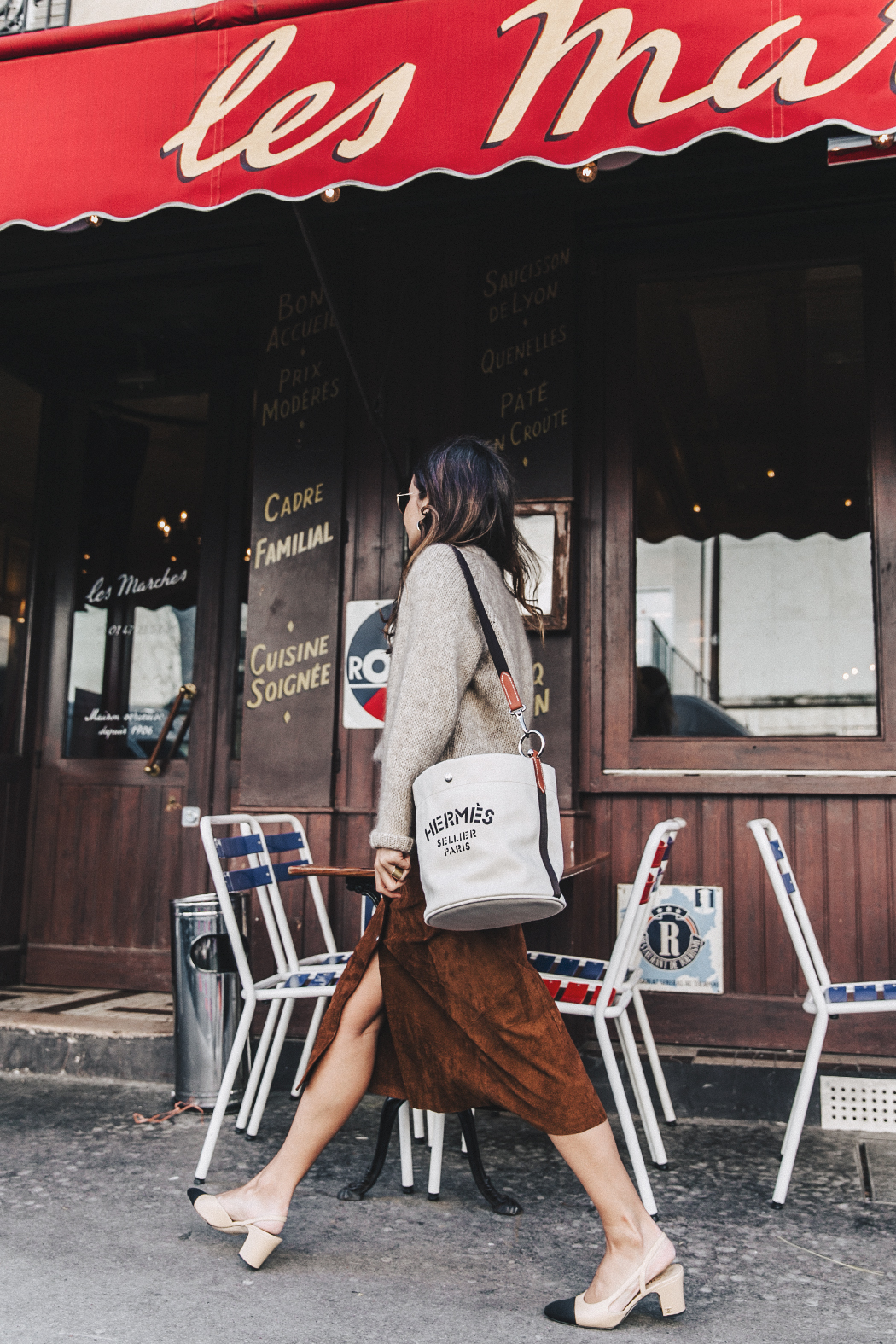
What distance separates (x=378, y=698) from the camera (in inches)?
174

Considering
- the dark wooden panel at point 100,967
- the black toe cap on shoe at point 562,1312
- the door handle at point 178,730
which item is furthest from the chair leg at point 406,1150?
the door handle at point 178,730

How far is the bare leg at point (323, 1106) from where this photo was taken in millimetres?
2488

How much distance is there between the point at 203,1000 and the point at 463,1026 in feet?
5.90

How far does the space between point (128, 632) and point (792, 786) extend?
3.29 m

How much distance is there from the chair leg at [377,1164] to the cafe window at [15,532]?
10.1 ft

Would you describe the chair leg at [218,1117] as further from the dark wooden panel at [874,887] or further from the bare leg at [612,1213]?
the dark wooden panel at [874,887]

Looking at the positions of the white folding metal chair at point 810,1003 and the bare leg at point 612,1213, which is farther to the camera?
A: the white folding metal chair at point 810,1003

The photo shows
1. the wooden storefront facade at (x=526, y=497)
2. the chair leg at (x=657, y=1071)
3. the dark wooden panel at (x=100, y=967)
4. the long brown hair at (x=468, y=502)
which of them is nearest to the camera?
the long brown hair at (x=468, y=502)

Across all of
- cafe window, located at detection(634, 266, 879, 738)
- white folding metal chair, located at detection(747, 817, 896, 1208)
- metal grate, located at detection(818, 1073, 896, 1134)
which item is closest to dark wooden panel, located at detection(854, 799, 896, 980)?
cafe window, located at detection(634, 266, 879, 738)

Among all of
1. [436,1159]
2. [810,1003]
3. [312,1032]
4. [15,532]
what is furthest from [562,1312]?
[15,532]

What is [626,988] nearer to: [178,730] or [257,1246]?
[257,1246]

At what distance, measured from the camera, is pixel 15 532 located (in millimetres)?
5500

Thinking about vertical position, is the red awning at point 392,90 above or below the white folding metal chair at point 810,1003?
above

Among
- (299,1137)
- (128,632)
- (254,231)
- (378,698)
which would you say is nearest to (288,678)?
(378,698)
